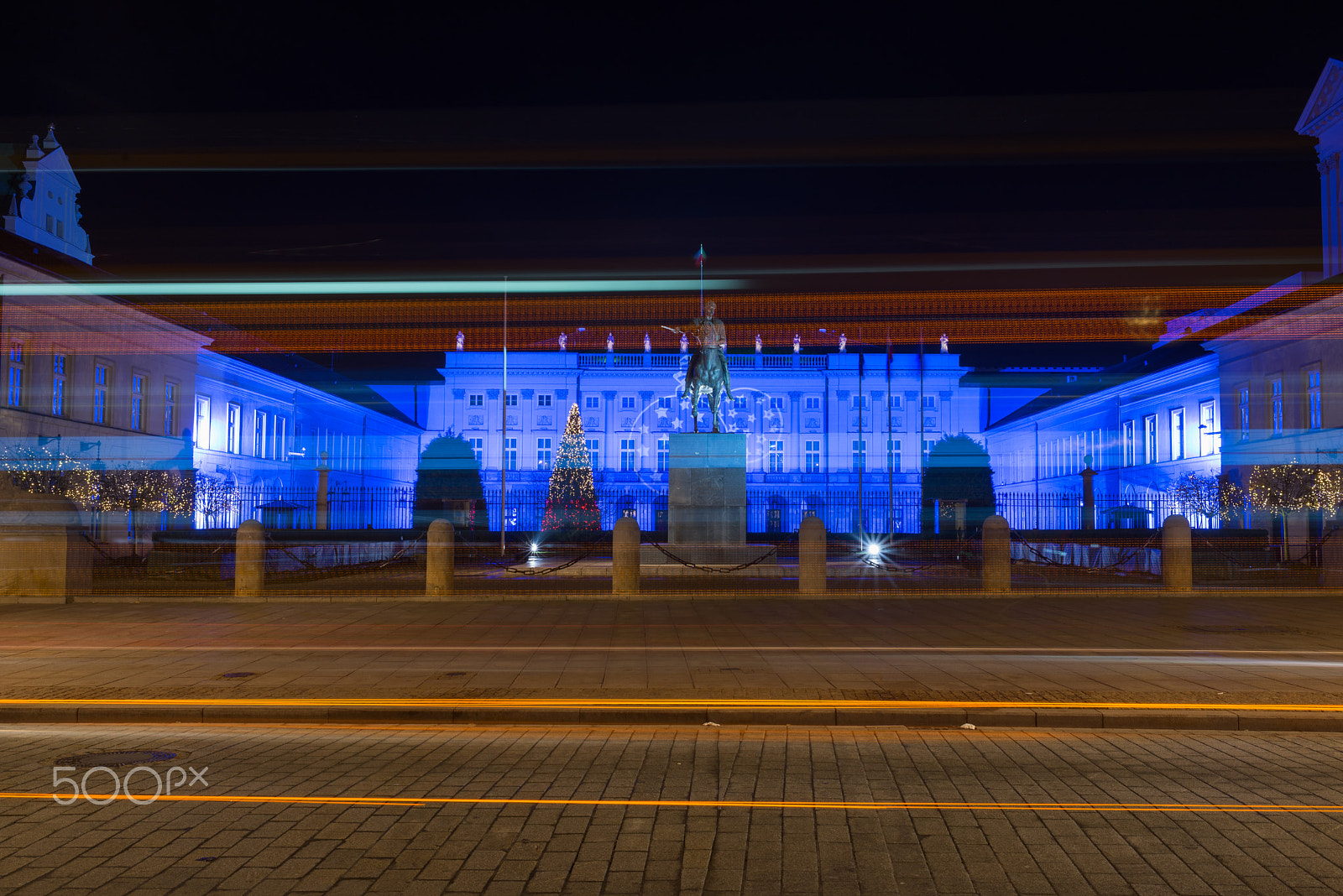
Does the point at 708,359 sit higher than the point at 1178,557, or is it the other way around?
the point at 708,359

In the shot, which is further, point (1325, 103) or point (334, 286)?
point (1325, 103)

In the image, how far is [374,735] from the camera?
695 cm

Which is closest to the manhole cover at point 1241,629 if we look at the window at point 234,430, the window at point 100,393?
the window at point 100,393

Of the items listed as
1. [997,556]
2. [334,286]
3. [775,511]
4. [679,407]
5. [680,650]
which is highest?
[679,407]

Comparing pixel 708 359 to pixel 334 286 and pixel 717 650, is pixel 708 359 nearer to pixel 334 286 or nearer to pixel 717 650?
pixel 334 286

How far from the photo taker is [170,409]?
4519 cm

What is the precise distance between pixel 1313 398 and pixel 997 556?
2859 cm

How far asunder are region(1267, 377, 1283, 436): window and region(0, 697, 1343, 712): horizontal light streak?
38925 mm

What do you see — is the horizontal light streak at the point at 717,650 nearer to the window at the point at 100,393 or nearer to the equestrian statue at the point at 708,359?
the equestrian statue at the point at 708,359

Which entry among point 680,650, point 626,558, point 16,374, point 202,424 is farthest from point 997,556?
point 202,424

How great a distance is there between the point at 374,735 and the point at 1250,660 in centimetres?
853

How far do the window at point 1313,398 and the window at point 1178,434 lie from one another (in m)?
9.01

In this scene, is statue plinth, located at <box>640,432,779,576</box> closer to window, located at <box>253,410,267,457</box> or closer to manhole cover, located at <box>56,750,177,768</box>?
manhole cover, located at <box>56,750,177,768</box>

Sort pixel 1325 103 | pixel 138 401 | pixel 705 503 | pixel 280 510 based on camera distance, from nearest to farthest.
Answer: pixel 705 503 < pixel 280 510 < pixel 138 401 < pixel 1325 103
